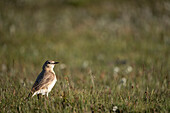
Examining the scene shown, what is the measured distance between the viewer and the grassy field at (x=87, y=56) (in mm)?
3244

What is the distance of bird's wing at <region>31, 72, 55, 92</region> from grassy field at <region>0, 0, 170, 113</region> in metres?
0.20

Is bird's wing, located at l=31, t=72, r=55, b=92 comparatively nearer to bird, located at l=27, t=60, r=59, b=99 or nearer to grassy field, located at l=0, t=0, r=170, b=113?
bird, located at l=27, t=60, r=59, b=99

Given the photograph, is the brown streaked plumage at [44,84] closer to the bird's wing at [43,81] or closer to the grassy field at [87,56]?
the bird's wing at [43,81]

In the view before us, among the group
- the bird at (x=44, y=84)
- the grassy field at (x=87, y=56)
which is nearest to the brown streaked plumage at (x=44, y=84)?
the bird at (x=44, y=84)

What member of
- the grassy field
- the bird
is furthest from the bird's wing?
the grassy field

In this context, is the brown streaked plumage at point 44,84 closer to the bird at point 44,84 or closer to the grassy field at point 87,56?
the bird at point 44,84

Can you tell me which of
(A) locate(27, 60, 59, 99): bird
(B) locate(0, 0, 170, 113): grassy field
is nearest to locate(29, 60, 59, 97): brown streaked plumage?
(A) locate(27, 60, 59, 99): bird

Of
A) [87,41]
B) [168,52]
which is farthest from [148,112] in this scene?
[87,41]

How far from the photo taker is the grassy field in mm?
3244

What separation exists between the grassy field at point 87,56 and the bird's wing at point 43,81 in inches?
7.8

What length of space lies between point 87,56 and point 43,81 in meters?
4.63

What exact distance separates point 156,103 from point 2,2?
12442mm

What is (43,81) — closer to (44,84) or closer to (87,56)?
(44,84)

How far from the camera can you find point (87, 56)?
7855mm
